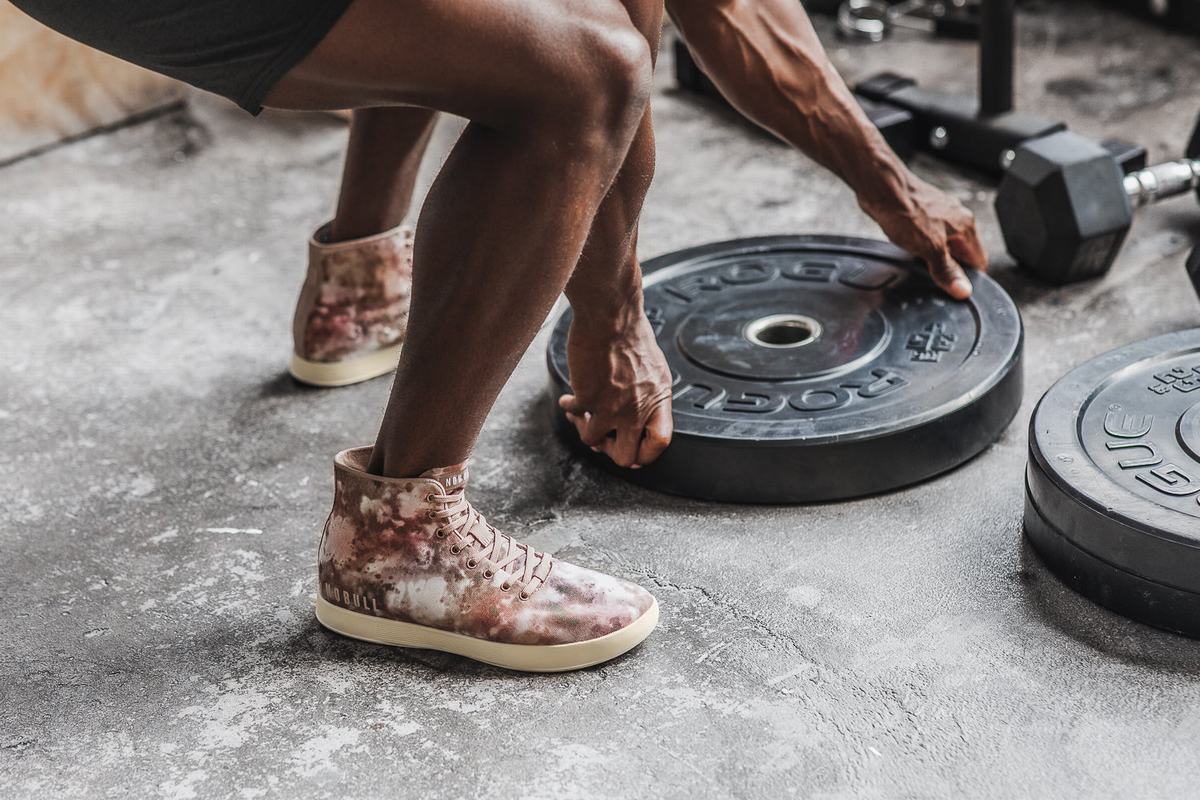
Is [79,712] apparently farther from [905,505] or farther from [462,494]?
[905,505]

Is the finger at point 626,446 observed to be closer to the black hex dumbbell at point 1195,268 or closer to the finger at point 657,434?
the finger at point 657,434

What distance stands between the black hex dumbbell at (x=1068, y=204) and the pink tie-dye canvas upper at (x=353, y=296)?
94 centimetres

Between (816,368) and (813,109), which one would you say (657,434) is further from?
(813,109)

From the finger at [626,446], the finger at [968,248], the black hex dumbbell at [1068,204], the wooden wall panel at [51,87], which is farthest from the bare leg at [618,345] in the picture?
the wooden wall panel at [51,87]

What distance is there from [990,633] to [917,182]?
0.73 meters

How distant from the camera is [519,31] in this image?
1.00 metres

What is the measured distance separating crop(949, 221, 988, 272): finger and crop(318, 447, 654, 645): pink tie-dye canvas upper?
82cm

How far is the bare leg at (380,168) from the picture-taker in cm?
167

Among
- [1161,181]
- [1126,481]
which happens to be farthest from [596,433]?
[1161,181]

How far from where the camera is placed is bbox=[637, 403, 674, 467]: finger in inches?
58.4

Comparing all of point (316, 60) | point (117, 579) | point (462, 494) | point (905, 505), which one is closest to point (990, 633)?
point (905, 505)

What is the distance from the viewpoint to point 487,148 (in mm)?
1069

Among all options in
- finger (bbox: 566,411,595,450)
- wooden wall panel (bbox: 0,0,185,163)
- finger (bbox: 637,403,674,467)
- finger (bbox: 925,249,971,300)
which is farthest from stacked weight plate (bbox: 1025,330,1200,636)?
wooden wall panel (bbox: 0,0,185,163)

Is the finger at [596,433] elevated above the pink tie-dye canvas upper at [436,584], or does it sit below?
below
